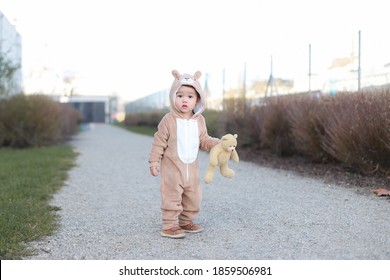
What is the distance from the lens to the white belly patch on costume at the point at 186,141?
464cm

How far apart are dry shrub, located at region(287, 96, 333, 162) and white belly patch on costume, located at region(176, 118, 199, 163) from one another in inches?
203

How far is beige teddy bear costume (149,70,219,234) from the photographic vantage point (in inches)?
181

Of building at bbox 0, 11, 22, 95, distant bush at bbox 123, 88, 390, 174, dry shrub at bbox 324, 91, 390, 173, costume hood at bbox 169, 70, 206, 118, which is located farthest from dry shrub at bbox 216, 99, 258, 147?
costume hood at bbox 169, 70, 206, 118

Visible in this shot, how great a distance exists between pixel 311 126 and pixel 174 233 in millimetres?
5917

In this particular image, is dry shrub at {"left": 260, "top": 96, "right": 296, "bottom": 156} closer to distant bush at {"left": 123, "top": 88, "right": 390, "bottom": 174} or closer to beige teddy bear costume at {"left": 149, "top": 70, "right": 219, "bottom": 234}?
distant bush at {"left": 123, "top": 88, "right": 390, "bottom": 174}

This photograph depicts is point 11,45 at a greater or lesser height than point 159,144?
greater

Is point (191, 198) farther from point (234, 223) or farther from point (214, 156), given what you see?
point (234, 223)

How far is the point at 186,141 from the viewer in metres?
4.65

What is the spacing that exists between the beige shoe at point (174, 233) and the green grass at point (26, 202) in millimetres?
1076

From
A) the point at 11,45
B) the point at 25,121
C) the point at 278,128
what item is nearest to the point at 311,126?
the point at 278,128

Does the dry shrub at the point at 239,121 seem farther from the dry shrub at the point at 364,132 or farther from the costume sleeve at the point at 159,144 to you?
the costume sleeve at the point at 159,144

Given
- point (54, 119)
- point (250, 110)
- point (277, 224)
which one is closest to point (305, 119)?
point (250, 110)

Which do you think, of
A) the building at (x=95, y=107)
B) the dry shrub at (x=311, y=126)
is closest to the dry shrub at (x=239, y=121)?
the dry shrub at (x=311, y=126)

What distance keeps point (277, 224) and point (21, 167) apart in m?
6.59
